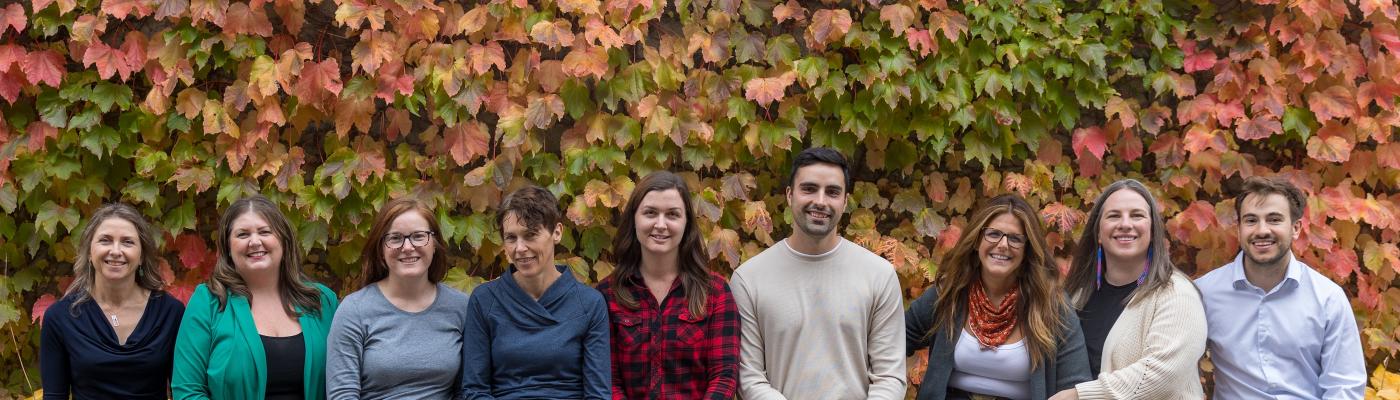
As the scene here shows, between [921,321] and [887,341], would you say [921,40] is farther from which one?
[887,341]

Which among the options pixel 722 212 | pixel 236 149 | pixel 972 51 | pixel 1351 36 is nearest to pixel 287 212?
pixel 236 149

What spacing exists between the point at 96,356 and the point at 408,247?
2.69 ft

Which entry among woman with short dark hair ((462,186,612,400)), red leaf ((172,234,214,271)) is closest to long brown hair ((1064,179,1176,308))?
woman with short dark hair ((462,186,612,400))

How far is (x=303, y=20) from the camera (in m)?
3.60

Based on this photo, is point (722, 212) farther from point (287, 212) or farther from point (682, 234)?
point (287, 212)

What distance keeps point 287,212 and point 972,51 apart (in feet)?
7.59

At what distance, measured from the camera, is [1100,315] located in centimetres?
298

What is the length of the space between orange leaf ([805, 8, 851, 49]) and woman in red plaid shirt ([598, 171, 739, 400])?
100 cm

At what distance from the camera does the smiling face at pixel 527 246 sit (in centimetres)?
275

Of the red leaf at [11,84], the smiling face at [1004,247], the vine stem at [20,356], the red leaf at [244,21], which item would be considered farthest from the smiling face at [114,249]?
the smiling face at [1004,247]

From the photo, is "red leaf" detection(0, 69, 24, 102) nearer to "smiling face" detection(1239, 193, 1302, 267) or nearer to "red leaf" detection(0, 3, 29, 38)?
"red leaf" detection(0, 3, 29, 38)

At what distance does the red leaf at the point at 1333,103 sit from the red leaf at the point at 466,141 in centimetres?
288

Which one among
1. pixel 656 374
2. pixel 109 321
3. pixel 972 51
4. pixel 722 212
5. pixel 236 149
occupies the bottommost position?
pixel 656 374

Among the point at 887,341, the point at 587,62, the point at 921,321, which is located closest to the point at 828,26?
the point at 587,62
